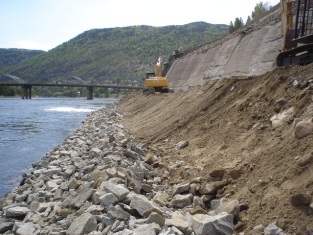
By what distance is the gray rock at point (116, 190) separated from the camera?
567 centimetres

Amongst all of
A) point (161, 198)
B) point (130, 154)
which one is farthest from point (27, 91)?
point (161, 198)

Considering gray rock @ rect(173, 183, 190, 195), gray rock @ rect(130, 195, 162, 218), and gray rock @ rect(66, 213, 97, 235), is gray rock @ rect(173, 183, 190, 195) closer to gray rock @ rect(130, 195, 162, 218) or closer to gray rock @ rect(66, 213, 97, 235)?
gray rock @ rect(130, 195, 162, 218)

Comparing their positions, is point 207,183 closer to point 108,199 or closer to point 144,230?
point 108,199

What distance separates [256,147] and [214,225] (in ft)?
9.08

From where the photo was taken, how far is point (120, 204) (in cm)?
547

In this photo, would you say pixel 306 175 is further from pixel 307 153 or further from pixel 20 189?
pixel 20 189

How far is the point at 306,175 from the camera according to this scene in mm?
4973

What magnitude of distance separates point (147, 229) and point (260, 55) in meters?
14.4

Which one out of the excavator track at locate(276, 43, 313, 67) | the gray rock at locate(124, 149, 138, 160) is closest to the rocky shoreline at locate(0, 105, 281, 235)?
the gray rock at locate(124, 149, 138, 160)

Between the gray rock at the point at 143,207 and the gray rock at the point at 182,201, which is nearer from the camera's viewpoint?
the gray rock at the point at 143,207

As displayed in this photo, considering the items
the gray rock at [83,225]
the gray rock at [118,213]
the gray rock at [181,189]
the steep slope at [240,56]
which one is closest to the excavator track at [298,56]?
the steep slope at [240,56]

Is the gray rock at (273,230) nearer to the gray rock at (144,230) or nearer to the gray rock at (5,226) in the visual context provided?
the gray rock at (144,230)

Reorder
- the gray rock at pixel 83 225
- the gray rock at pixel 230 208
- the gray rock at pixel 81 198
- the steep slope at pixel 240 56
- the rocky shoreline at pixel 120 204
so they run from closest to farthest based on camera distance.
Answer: the rocky shoreline at pixel 120 204 → the gray rock at pixel 83 225 → the gray rock at pixel 230 208 → the gray rock at pixel 81 198 → the steep slope at pixel 240 56

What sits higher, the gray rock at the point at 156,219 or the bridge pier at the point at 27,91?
the gray rock at the point at 156,219
